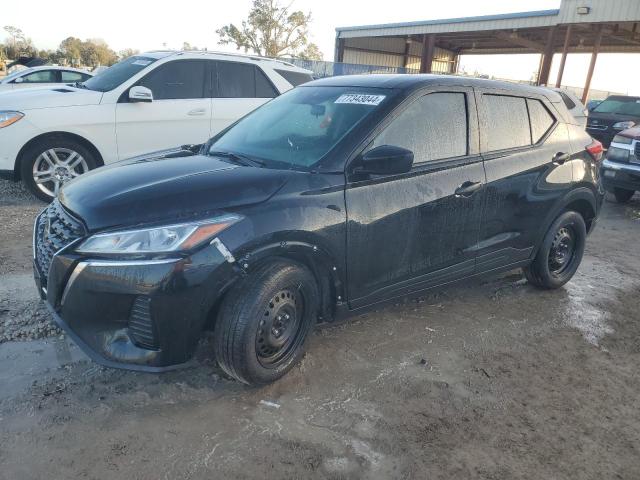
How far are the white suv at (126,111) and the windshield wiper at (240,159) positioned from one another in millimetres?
3203

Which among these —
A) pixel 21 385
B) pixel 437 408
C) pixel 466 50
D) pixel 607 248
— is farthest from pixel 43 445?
pixel 466 50

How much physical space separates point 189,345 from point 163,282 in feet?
1.24

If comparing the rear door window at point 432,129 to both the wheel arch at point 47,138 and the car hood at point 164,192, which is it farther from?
the wheel arch at point 47,138

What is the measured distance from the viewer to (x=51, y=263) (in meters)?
2.61

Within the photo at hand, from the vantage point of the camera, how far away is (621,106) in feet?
47.4

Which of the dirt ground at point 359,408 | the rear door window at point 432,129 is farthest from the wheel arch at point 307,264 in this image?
the rear door window at point 432,129

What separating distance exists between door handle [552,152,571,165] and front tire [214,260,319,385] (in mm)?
2534

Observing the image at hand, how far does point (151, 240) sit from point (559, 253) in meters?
3.72

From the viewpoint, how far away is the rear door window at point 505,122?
3.85 m

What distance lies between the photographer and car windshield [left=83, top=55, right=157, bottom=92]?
256 inches

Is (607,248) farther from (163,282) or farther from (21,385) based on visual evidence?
(21,385)

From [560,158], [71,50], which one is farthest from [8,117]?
[71,50]

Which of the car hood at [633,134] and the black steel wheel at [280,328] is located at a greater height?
the car hood at [633,134]

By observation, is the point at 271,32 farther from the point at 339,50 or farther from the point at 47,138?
the point at 47,138
